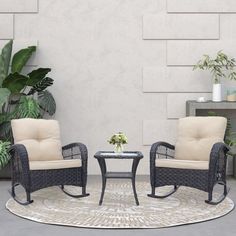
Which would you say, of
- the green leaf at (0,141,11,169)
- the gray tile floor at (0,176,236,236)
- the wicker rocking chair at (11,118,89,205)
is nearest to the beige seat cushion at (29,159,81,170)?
the wicker rocking chair at (11,118,89,205)

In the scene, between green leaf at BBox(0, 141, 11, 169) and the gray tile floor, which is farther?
green leaf at BBox(0, 141, 11, 169)

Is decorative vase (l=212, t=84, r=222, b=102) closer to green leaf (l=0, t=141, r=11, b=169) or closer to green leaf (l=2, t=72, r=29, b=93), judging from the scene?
green leaf (l=2, t=72, r=29, b=93)

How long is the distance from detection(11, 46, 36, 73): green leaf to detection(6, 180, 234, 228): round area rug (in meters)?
1.95

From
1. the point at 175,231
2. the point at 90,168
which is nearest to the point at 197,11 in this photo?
the point at 90,168

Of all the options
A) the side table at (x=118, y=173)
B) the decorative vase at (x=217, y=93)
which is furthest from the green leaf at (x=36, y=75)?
the decorative vase at (x=217, y=93)

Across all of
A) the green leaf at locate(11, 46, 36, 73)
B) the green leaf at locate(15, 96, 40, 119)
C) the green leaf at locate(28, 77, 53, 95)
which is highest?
the green leaf at locate(11, 46, 36, 73)

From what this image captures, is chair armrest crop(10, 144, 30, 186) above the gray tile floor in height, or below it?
above

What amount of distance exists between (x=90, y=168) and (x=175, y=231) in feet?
10.2

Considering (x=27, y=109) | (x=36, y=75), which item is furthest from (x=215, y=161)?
(x=36, y=75)

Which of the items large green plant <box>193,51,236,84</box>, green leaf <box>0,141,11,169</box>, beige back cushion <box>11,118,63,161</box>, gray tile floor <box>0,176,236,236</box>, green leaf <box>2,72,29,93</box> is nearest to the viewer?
gray tile floor <box>0,176,236,236</box>

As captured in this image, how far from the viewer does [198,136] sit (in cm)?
459

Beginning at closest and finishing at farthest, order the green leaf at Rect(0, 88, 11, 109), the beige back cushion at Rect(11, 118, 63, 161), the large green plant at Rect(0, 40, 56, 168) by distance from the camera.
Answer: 1. the beige back cushion at Rect(11, 118, 63, 161)
2. the green leaf at Rect(0, 88, 11, 109)
3. the large green plant at Rect(0, 40, 56, 168)

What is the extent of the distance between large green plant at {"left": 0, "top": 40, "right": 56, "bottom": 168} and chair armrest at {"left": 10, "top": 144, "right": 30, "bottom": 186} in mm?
1165

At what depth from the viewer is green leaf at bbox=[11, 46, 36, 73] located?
5.55 m
